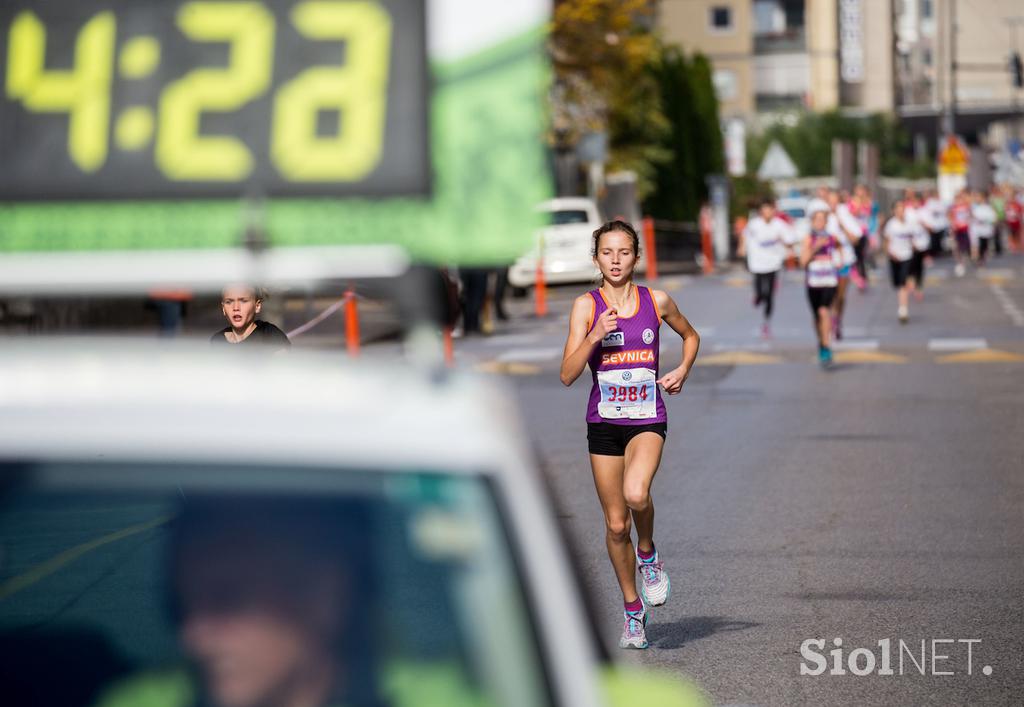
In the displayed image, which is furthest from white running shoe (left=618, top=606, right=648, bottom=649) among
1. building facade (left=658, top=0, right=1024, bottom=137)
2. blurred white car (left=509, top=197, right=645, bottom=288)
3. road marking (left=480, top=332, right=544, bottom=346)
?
building facade (left=658, top=0, right=1024, bottom=137)

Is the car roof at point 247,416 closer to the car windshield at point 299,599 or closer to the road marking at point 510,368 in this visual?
the car windshield at point 299,599

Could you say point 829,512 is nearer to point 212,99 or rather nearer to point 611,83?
point 212,99

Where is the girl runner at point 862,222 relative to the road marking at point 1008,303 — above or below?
above

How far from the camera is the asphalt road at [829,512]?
7.57 metres

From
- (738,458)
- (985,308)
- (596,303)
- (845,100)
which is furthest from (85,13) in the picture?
(845,100)

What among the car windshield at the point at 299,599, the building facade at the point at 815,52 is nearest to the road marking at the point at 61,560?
the car windshield at the point at 299,599

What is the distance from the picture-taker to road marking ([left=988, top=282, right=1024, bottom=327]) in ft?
89.7

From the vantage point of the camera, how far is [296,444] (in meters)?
2.41

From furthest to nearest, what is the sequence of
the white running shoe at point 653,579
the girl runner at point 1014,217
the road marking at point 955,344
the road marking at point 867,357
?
1. the girl runner at point 1014,217
2. the road marking at point 955,344
3. the road marking at point 867,357
4. the white running shoe at point 653,579

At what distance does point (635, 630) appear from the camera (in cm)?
779

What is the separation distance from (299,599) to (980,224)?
1803 inches

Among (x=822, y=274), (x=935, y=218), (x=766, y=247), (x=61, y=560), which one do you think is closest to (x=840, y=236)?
(x=766, y=247)

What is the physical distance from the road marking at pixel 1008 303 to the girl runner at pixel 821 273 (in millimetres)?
6913

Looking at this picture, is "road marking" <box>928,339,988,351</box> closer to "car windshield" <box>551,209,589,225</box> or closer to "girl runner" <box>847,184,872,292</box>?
"girl runner" <box>847,184,872,292</box>
